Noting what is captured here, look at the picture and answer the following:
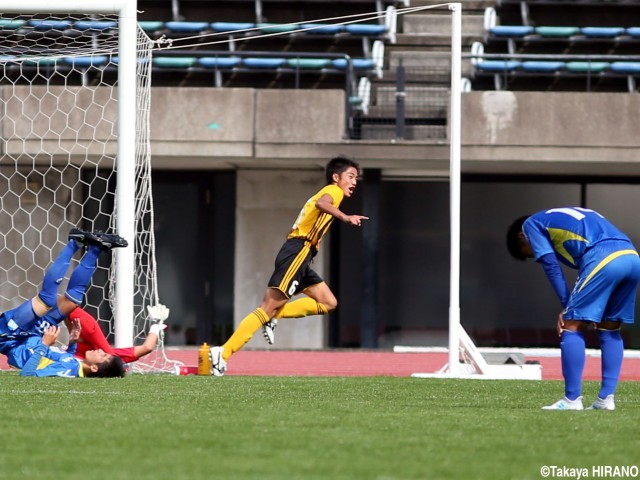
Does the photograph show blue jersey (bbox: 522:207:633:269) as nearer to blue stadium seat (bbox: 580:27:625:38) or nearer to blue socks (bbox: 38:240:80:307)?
blue socks (bbox: 38:240:80:307)

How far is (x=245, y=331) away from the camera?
10.5m

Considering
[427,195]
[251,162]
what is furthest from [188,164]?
[427,195]

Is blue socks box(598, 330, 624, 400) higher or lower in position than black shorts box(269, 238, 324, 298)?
lower

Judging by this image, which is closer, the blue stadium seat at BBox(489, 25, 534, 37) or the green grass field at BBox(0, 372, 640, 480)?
the green grass field at BBox(0, 372, 640, 480)

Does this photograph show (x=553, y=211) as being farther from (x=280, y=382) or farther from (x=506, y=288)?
(x=506, y=288)

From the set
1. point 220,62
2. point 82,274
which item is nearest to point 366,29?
point 220,62

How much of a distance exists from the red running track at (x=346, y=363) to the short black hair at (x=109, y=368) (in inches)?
104

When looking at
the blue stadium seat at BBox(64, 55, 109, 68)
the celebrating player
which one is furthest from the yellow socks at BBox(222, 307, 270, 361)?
the blue stadium seat at BBox(64, 55, 109, 68)

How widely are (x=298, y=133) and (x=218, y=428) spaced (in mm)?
11888

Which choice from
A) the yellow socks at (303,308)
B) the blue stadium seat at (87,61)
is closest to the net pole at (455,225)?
the yellow socks at (303,308)

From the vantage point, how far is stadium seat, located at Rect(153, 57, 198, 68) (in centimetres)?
1870

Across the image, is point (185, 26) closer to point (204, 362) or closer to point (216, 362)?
point (204, 362)

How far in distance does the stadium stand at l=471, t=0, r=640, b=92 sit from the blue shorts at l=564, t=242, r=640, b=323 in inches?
427

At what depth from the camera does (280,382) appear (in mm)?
10148
